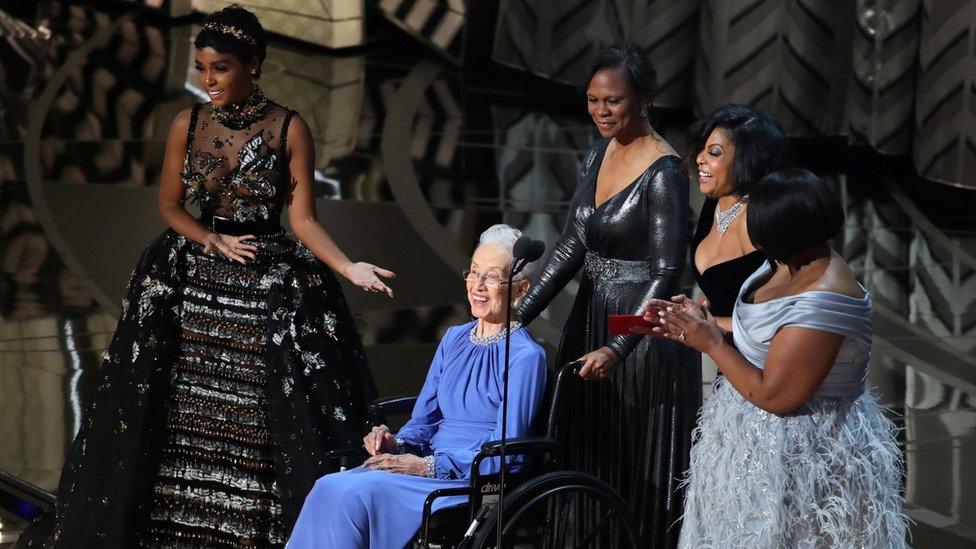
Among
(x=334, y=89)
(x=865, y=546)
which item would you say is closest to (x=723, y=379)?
(x=865, y=546)

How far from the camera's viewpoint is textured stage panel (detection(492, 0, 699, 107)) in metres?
11.3

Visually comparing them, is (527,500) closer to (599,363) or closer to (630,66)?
(599,363)

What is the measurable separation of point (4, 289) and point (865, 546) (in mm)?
5556

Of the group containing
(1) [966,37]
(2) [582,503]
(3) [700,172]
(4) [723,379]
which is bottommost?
(2) [582,503]

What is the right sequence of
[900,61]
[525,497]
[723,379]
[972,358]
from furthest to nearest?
[900,61]
[972,358]
[525,497]
[723,379]

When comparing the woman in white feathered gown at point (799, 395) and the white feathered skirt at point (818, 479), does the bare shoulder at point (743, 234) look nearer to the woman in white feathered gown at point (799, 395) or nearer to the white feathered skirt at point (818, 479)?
the woman in white feathered gown at point (799, 395)

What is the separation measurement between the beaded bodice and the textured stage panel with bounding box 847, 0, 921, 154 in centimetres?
661

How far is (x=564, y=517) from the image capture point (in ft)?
13.7

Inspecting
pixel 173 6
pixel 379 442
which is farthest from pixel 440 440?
pixel 173 6

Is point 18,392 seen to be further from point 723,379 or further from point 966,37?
point 966,37

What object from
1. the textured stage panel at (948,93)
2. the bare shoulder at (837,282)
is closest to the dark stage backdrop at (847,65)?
the textured stage panel at (948,93)

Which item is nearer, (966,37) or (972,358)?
(972,358)

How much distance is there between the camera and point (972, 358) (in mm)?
7035

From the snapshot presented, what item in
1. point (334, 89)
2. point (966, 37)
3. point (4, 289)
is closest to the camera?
point (4, 289)
